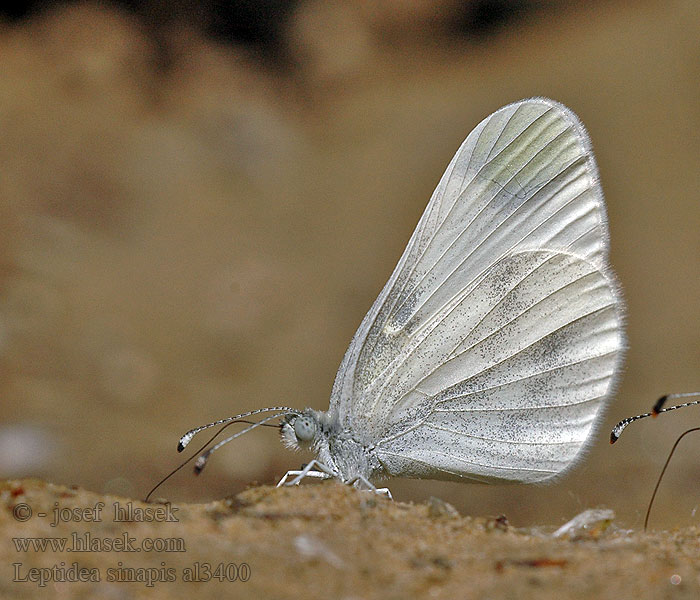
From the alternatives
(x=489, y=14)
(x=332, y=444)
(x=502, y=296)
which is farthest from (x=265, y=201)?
(x=332, y=444)

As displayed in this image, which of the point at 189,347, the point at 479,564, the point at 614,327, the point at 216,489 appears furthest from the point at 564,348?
the point at 189,347

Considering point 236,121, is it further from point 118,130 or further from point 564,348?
point 564,348

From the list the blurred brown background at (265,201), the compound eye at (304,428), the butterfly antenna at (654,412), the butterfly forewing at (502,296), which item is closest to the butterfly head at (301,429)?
the compound eye at (304,428)

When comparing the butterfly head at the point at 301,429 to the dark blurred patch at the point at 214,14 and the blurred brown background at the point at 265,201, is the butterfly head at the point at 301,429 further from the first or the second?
the dark blurred patch at the point at 214,14

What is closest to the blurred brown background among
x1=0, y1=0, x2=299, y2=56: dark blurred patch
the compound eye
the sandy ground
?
x1=0, y1=0, x2=299, y2=56: dark blurred patch

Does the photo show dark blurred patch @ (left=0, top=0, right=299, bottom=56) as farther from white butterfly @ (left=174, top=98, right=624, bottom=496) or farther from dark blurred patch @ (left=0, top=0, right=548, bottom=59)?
white butterfly @ (left=174, top=98, right=624, bottom=496)

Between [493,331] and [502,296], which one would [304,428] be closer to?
[493,331]
